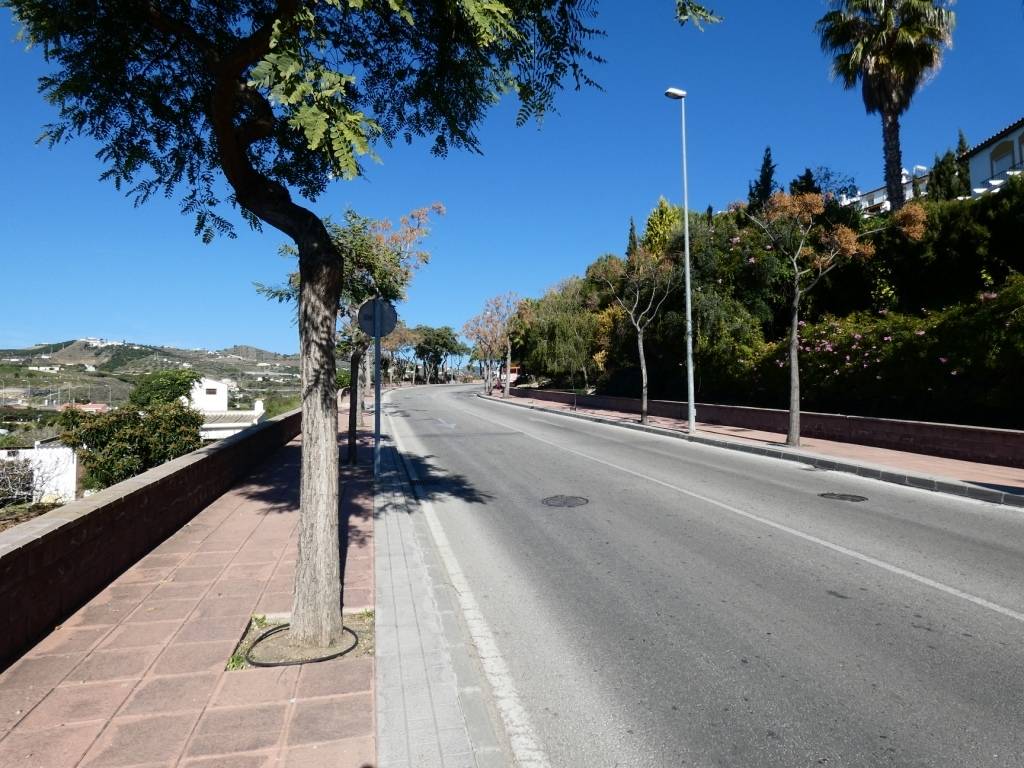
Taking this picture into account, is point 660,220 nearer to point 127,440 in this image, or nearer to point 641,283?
point 641,283

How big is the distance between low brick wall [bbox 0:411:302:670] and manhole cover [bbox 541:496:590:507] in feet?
15.7

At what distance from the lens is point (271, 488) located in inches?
401

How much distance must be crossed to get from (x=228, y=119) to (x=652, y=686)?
188 inches

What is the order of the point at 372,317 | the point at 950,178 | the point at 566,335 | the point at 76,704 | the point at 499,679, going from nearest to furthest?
the point at 76,704 < the point at 499,679 < the point at 372,317 < the point at 950,178 < the point at 566,335

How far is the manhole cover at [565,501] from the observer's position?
30.8 feet

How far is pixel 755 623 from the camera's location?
4.82m

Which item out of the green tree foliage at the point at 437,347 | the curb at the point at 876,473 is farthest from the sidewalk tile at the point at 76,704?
the green tree foliage at the point at 437,347

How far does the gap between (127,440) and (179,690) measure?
14.1 meters

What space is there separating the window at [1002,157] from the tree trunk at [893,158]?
12.1 m

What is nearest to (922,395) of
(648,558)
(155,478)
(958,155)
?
(648,558)

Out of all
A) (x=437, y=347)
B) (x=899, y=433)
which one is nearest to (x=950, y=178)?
(x=899, y=433)

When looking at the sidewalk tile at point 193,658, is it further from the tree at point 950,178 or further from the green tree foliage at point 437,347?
the green tree foliage at point 437,347

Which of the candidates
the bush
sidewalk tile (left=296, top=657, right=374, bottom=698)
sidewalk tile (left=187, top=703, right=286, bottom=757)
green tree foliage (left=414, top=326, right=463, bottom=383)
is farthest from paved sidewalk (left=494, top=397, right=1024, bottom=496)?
green tree foliage (left=414, top=326, right=463, bottom=383)

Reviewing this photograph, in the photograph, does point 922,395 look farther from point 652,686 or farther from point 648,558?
point 652,686
